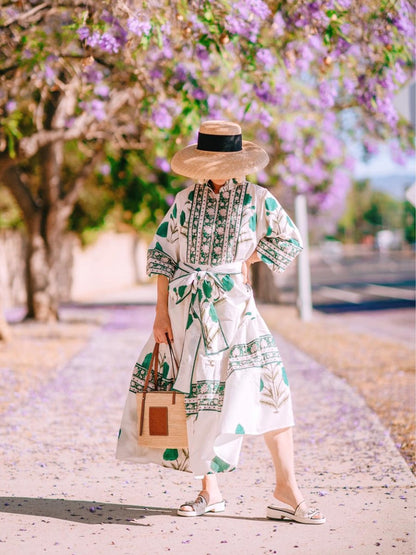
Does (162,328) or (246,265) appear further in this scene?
(246,265)

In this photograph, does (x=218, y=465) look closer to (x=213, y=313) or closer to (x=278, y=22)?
(x=213, y=313)

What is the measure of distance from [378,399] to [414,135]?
8938 mm

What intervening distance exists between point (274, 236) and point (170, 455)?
120cm

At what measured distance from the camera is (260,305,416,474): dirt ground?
707 centimetres

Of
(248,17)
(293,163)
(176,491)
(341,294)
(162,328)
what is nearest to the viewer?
(162,328)

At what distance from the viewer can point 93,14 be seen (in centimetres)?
752

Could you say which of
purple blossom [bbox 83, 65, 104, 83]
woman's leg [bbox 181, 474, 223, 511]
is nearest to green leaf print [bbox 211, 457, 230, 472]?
woman's leg [bbox 181, 474, 223, 511]

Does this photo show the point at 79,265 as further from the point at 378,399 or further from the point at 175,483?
the point at 175,483

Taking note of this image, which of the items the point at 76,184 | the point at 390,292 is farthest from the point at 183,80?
the point at 390,292

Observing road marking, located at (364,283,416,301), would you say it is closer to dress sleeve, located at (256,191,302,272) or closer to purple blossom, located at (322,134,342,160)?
purple blossom, located at (322,134,342,160)

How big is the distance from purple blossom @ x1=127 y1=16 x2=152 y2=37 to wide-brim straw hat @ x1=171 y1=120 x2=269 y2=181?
239cm

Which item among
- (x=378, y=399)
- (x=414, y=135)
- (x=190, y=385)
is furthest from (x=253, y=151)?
(x=414, y=135)

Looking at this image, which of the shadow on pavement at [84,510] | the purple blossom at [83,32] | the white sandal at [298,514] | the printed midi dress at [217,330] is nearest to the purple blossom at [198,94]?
the purple blossom at [83,32]

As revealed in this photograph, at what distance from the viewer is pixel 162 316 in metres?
4.54
